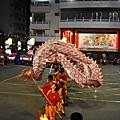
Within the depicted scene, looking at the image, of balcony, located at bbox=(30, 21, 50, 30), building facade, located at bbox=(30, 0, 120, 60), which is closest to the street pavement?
building facade, located at bbox=(30, 0, 120, 60)

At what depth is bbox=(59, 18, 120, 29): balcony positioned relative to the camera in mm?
30523

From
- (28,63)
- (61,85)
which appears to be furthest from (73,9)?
(61,85)

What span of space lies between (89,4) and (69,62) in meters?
26.3

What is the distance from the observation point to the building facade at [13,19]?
45.2m

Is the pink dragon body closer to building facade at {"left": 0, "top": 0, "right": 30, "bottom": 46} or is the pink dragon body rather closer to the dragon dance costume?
the dragon dance costume

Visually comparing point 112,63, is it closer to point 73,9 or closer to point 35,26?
point 73,9

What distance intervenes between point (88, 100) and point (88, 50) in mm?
21969

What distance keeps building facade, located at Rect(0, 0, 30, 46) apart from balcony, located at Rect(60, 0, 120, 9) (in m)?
15.7

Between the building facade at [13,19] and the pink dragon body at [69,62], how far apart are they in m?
35.7

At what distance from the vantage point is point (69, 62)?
21.4 ft

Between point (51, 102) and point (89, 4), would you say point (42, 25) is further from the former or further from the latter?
point (51, 102)

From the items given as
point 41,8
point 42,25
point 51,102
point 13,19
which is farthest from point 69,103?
point 13,19

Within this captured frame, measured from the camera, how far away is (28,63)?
24281 mm

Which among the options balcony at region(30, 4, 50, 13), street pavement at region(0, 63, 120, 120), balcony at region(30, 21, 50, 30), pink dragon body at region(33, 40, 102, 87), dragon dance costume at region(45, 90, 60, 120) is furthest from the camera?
balcony at region(30, 21, 50, 30)
